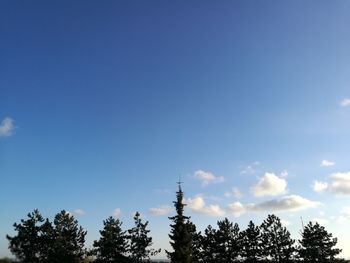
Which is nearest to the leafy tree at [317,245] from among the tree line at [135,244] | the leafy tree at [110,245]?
the tree line at [135,244]

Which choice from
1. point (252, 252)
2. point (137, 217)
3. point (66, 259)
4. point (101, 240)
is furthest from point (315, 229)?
point (66, 259)

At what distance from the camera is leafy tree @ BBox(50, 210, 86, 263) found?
222ft

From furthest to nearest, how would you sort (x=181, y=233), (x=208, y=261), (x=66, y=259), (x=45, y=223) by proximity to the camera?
(x=208, y=261)
(x=45, y=223)
(x=66, y=259)
(x=181, y=233)

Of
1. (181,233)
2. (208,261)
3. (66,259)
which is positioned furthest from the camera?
(208,261)

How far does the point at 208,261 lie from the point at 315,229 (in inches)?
917

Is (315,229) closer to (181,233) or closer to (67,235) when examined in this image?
(181,233)

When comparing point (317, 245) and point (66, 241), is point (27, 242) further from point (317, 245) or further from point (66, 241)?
point (317, 245)

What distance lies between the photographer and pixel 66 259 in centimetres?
6788

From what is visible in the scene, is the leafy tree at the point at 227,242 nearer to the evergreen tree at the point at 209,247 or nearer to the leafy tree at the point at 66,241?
the evergreen tree at the point at 209,247

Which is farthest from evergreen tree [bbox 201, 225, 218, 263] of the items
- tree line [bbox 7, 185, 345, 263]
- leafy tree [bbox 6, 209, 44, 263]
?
leafy tree [bbox 6, 209, 44, 263]

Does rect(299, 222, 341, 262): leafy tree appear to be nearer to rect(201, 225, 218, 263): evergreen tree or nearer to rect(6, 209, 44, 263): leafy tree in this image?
rect(201, 225, 218, 263): evergreen tree

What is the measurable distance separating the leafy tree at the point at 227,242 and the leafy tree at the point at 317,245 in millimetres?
12945

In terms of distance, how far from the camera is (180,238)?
5669cm

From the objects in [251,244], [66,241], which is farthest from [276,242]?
[66,241]
